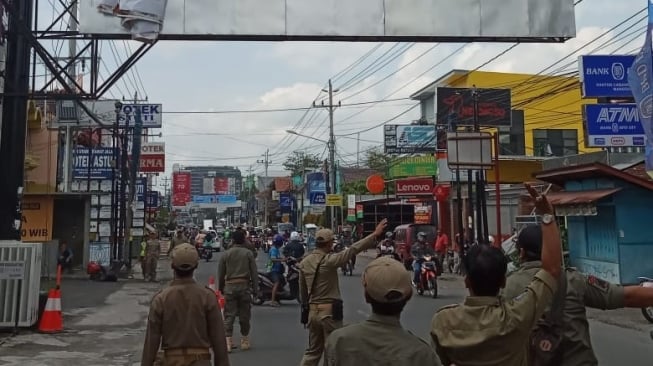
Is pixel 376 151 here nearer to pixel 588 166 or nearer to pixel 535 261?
pixel 588 166

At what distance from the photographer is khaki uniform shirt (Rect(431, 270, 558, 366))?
9.41 ft

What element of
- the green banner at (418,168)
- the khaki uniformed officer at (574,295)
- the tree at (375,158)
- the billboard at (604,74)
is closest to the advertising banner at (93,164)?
the billboard at (604,74)

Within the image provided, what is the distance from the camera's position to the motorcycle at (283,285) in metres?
16.3

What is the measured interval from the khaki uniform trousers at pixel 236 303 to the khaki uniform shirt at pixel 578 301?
21.3ft

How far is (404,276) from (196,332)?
2419 mm

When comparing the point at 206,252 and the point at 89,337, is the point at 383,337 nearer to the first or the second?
the point at 89,337

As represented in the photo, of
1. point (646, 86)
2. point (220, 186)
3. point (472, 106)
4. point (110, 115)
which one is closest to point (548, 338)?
point (646, 86)

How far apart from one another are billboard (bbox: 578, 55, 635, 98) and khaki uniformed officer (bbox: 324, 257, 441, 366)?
19.2 m

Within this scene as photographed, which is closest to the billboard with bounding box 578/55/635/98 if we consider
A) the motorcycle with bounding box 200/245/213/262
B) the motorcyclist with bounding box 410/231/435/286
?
the motorcyclist with bounding box 410/231/435/286

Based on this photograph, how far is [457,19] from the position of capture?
38.0ft

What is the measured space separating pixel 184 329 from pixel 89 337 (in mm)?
7550

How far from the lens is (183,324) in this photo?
4.84m

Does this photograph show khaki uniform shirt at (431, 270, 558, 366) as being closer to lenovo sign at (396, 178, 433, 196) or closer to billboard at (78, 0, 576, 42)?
billboard at (78, 0, 576, 42)

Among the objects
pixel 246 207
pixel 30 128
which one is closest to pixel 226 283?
pixel 30 128
